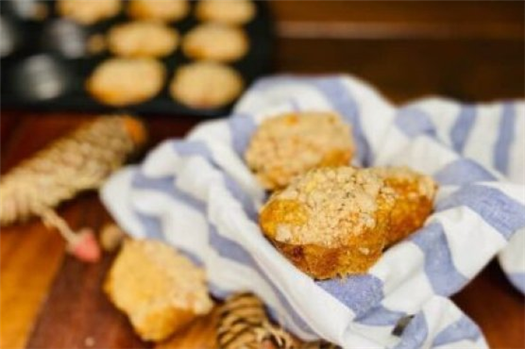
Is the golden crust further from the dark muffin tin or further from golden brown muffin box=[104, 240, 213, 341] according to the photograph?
the dark muffin tin

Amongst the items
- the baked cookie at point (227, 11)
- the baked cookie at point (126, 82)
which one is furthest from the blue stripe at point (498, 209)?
the baked cookie at point (227, 11)

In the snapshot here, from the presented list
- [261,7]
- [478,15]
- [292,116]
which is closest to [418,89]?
[478,15]

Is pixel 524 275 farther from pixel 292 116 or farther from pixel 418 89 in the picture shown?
pixel 418 89

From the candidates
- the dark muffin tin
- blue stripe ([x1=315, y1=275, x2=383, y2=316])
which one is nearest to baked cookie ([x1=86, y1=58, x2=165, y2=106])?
the dark muffin tin

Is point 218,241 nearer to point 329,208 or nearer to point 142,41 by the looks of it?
point 329,208

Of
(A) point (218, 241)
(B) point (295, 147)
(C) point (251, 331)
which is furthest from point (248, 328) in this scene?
(B) point (295, 147)

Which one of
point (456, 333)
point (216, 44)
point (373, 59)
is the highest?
point (216, 44)

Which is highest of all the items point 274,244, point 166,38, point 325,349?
point 166,38
